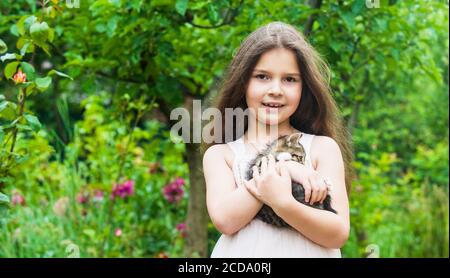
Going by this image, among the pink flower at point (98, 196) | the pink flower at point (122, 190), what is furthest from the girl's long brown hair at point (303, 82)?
the pink flower at point (98, 196)

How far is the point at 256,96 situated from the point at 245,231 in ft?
1.21

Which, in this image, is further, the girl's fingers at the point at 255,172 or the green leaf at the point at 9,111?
the green leaf at the point at 9,111

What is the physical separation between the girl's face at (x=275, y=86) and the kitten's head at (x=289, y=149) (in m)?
0.06

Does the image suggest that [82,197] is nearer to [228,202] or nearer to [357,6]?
[357,6]

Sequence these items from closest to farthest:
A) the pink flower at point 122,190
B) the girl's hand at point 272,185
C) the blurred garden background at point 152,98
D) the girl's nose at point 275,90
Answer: the girl's hand at point 272,185
the girl's nose at point 275,90
the blurred garden background at point 152,98
the pink flower at point 122,190

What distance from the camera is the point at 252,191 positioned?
1.60 meters

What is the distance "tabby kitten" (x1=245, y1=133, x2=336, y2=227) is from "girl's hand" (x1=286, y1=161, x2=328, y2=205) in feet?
0.05

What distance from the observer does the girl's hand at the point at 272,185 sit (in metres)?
1.56

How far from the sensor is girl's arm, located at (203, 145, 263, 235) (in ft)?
5.28

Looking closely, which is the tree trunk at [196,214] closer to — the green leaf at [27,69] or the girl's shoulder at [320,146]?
the green leaf at [27,69]

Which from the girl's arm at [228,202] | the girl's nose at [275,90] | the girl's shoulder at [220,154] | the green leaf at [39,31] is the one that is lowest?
the girl's arm at [228,202]

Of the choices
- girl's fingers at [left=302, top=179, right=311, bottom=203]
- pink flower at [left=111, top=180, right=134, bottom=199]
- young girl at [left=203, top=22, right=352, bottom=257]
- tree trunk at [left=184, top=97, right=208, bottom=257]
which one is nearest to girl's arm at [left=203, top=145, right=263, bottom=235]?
young girl at [left=203, top=22, right=352, bottom=257]
